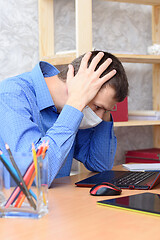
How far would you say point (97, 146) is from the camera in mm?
1690

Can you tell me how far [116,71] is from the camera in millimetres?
1434

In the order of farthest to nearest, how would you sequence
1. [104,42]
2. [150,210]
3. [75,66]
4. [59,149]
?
[104,42], [75,66], [59,149], [150,210]

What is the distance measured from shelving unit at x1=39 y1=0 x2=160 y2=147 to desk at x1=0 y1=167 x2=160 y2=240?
120cm

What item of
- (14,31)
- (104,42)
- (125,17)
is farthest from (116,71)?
(125,17)

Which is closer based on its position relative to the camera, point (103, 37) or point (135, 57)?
point (135, 57)

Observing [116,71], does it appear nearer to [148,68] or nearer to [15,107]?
[15,107]

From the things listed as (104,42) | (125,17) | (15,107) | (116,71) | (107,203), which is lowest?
(107,203)

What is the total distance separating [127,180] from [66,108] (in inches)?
12.3

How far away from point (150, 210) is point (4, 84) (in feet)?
2.33

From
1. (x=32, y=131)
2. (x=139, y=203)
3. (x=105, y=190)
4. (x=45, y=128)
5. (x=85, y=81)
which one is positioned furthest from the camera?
(x=45, y=128)

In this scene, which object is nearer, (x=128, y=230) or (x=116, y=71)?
(x=128, y=230)

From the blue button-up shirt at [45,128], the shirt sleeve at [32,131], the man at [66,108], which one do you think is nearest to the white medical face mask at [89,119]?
the man at [66,108]

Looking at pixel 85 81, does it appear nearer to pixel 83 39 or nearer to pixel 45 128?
pixel 45 128

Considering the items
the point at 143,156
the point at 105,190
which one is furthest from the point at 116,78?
the point at 143,156
